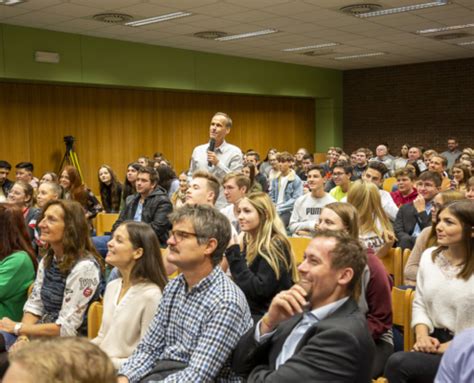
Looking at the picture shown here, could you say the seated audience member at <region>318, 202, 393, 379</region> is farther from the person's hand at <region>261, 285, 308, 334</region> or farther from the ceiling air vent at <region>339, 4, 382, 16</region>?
the ceiling air vent at <region>339, 4, 382, 16</region>

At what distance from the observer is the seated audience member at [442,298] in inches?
102

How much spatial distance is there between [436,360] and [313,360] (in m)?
1.11

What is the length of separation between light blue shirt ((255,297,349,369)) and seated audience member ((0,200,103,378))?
140 cm

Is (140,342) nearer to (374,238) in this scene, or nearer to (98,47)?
(374,238)

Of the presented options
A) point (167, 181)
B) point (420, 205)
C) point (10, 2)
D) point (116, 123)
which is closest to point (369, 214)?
point (420, 205)

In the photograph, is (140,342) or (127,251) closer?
(140,342)

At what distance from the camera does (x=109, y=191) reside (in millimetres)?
7871

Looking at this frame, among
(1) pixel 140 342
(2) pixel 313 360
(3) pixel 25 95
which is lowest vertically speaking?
(1) pixel 140 342

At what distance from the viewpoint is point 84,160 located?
11102 millimetres

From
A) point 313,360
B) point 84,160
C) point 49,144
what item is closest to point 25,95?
point 49,144

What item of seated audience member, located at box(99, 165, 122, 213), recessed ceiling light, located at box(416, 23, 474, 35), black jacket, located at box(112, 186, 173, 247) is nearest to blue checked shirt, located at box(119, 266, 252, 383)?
black jacket, located at box(112, 186, 173, 247)

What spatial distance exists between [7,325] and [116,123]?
886 centimetres

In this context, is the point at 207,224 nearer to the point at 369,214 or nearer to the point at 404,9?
the point at 369,214

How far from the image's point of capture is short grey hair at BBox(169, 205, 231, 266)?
7.86 feet
